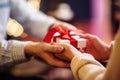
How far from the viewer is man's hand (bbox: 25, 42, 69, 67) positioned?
0.86 m

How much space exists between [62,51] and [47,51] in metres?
0.05

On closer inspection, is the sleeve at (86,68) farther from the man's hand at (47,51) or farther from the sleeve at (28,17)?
the sleeve at (28,17)

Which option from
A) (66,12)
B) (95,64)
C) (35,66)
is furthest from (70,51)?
(66,12)

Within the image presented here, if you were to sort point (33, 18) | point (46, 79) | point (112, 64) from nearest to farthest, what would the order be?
1. point (112, 64)
2. point (46, 79)
3. point (33, 18)

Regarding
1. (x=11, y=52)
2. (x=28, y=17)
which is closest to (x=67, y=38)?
(x=11, y=52)

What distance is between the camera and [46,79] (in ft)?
3.66

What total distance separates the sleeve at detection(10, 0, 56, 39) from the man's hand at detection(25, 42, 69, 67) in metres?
0.28

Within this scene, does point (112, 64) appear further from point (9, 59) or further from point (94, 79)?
point (9, 59)

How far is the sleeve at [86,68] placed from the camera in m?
0.69

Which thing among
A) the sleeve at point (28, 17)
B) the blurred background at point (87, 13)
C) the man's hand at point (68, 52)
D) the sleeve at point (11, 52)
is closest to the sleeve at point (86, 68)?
the man's hand at point (68, 52)

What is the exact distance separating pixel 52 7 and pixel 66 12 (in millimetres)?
87

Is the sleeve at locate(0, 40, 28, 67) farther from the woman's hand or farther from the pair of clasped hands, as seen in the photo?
the woman's hand

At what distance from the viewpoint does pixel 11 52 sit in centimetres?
95

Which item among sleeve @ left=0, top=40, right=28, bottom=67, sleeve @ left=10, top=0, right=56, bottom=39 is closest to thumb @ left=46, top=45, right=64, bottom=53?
sleeve @ left=0, top=40, right=28, bottom=67
